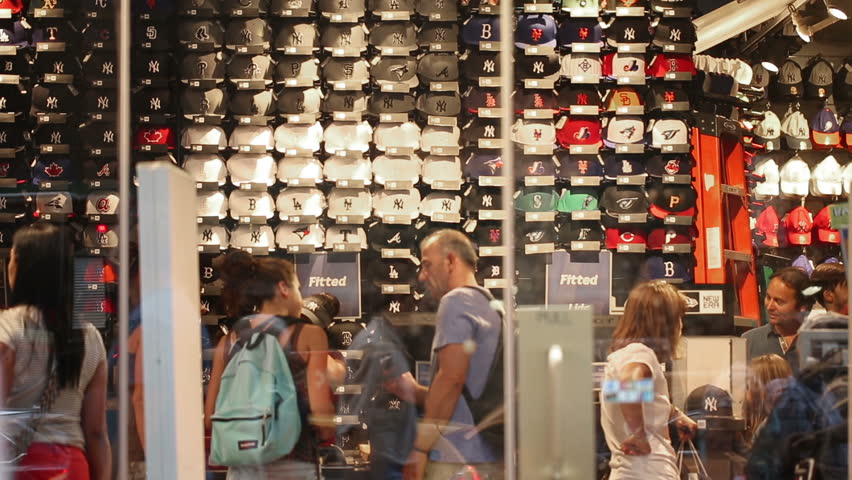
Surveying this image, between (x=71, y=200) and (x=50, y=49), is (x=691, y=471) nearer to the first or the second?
(x=71, y=200)

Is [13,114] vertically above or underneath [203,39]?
underneath

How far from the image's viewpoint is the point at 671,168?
16.0ft

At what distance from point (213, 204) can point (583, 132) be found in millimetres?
1765

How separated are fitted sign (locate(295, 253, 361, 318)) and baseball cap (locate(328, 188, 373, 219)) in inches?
9.0

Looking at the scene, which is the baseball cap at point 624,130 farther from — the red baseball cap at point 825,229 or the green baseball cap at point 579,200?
→ the red baseball cap at point 825,229

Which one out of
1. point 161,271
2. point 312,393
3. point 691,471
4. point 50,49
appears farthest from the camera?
point 50,49

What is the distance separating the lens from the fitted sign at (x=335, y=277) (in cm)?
395

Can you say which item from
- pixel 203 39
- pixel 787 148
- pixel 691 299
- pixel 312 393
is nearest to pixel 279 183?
pixel 203 39

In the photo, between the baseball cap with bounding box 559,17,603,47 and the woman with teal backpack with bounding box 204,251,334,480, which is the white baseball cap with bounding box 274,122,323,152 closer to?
the woman with teal backpack with bounding box 204,251,334,480

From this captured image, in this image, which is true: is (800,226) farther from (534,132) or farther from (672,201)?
(534,132)

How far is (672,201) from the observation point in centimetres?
486

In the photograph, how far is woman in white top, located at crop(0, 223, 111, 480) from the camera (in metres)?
3.68

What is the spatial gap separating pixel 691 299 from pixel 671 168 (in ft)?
2.64

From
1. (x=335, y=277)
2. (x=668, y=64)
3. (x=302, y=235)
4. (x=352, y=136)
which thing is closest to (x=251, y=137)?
(x=352, y=136)
